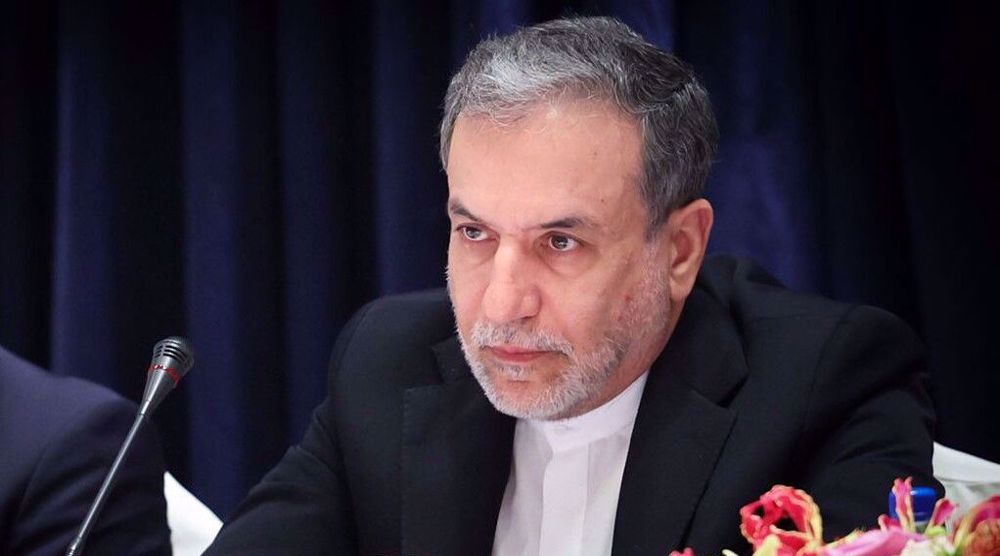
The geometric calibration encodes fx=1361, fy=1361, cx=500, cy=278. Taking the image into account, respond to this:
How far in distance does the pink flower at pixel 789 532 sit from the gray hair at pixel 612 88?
0.79 m

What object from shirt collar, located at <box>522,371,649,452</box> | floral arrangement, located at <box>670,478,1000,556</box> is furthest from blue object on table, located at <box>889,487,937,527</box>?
shirt collar, located at <box>522,371,649,452</box>

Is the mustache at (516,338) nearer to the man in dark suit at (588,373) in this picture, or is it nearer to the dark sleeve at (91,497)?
the man in dark suit at (588,373)

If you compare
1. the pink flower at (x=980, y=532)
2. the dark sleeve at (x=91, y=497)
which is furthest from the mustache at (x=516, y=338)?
the pink flower at (x=980, y=532)

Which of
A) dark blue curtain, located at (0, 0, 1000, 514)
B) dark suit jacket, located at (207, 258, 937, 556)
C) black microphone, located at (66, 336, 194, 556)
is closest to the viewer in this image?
black microphone, located at (66, 336, 194, 556)

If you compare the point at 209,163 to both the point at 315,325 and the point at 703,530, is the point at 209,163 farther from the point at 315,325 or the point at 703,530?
the point at 703,530

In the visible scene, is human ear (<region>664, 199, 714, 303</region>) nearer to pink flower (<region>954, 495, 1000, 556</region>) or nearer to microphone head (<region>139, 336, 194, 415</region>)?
microphone head (<region>139, 336, 194, 415</region>)

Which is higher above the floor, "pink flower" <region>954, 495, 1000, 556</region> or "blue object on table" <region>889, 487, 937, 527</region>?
"pink flower" <region>954, 495, 1000, 556</region>

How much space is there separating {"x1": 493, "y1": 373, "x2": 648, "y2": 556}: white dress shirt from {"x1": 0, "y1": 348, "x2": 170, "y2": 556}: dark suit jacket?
1.65 feet

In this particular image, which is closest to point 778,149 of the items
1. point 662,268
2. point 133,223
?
point 662,268

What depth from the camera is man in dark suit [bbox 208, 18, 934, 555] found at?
1697 millimetres

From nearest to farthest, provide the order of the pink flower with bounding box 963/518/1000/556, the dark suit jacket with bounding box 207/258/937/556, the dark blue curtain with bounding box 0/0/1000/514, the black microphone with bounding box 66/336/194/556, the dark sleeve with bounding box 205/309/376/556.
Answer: the pink flower with bounding box 963/518/1000/556 < the black microphone with bounding box 66/336/194/556 < the dark suit jacket with bounding box 207/258/937/556 < the dark sleeve with bounding box 205/309/376/556 < the dark blue curtain with bounding box 0/0/1000/514

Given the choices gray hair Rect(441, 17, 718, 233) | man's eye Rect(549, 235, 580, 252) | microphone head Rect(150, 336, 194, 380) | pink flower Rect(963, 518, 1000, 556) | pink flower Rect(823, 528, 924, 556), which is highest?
gray hair Rect(441, 17, 718, 233)

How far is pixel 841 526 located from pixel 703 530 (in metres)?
0.18

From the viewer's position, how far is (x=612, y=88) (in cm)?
171
